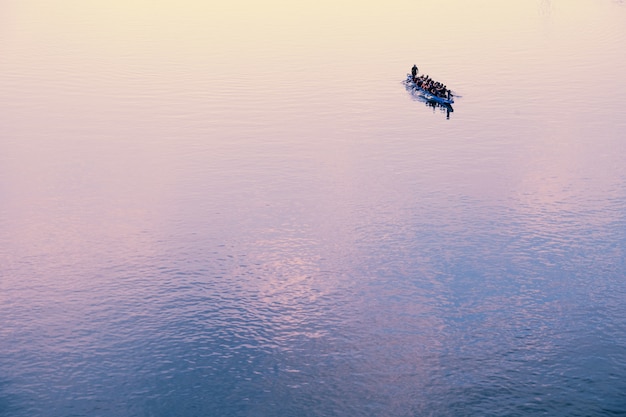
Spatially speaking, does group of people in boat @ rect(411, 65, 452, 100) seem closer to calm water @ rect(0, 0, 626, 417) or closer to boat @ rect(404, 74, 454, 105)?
boat @ rect(404, 74, 454, 105)

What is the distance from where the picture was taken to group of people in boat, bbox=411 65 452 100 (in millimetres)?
159875

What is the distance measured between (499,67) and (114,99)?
82.9 m

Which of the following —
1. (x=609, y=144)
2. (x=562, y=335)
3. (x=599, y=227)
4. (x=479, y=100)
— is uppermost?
(x=479, y=100)

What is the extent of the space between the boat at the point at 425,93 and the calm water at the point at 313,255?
2.43 metres

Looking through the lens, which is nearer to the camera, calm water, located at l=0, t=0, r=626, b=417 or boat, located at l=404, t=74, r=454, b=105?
calm water, located at l=0, t=0, r=626, b=417

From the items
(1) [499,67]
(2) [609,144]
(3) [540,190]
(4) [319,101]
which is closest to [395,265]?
(3) [540,190]

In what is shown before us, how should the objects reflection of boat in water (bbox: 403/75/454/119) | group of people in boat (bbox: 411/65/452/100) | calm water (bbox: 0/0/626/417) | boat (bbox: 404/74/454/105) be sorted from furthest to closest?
1. group of people in boat (bbox: 411/65/452/100)
2. boat (bbox: 404/74/454/105)
3. reflection of boat in water (bbox: 403/75/454/119)
4. calm water (bbox: 0/0/626/417)

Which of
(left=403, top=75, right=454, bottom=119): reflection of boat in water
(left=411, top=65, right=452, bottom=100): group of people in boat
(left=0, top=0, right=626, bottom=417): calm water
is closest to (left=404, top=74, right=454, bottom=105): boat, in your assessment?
(left=403, top=75, right=454, bottom=119): reflection of boat in water

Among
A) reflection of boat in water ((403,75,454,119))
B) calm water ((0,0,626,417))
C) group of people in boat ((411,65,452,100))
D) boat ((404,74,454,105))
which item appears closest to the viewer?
calm water ((0,0,626,417))

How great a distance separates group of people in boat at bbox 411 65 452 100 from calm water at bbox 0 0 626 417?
3.09 metres

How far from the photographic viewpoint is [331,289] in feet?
315

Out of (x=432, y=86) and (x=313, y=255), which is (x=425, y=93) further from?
(x=313, y=255)

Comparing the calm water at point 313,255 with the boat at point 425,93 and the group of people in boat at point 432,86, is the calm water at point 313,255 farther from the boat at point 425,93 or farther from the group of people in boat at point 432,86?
the group of people in boat at point 432,86

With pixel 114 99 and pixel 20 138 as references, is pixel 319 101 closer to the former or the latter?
pixel 114 99
